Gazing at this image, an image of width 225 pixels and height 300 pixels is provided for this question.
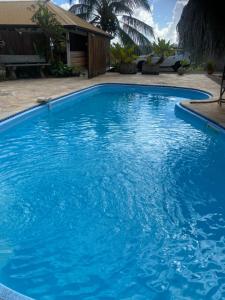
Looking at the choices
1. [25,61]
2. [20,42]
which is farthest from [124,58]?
[20,42]

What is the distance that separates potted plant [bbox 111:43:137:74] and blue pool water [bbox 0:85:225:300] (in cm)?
1085

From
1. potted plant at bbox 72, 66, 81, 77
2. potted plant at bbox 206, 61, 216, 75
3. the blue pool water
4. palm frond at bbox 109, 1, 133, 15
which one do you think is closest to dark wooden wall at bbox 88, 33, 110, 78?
A: potted plant at bbox 72, 66, 81, 77

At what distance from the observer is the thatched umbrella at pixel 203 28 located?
275 inches

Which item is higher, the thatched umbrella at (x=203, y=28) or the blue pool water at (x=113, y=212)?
the thatched umbrella at (x=203, y=28)

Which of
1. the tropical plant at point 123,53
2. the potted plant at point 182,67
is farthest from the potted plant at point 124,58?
the potted plant at point 182,67

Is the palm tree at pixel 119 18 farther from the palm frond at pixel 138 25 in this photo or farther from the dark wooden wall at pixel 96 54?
the dark wooden wall at pixel 96 54

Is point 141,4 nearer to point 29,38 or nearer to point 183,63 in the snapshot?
point 183,63

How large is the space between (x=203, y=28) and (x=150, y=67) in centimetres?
1100

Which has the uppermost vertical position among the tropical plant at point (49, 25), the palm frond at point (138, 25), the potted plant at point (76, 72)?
the palm frond at point (138, 25)

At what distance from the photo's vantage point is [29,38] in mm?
16250

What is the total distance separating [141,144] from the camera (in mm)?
6500

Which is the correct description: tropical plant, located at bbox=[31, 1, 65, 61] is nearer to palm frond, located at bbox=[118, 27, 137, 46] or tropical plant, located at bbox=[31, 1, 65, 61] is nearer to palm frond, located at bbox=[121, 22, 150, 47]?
palm frond, located at bbox=[118, 27, 137, 46]

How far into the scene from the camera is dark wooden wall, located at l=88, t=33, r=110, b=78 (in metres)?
15.4

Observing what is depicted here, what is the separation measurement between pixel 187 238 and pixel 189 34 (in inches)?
224
